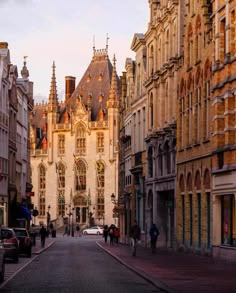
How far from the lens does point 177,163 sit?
55594 millimetres

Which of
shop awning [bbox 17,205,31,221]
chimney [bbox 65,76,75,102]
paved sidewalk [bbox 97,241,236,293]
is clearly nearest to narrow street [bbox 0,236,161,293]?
paved sidewalk [bbox 97,241,236,293]

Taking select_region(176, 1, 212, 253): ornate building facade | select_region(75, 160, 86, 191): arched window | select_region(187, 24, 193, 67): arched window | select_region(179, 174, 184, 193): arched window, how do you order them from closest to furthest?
select_region(176, 1, 212, 253): ornate building facade < select_region(187, 24, 193, 67): arched window < select_region(179, 174, 184, 193): arched window < select_region(75, 160, 86, 191): arched window

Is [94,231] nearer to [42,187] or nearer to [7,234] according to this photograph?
[42,187]

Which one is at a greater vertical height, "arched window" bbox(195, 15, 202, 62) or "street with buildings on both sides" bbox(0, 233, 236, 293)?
"arched window" bbox(195, 15, 202, 62)

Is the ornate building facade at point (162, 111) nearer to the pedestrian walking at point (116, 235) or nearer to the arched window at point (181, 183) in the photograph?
the arched window at point (181, 183)

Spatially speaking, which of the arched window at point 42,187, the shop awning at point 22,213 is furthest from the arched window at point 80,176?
the shop awning at point 22,213

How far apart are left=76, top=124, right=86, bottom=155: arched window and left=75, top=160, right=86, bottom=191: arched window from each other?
194 cm

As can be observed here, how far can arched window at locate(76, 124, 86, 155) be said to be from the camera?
160125 mm

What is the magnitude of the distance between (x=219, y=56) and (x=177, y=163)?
1314 cm

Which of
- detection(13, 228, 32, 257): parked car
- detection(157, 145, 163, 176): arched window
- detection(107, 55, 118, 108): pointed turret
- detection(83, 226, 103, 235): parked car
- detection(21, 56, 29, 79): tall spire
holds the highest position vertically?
detection(107, 55, 118, 108): pointed turret

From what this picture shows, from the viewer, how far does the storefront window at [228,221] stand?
41000mm

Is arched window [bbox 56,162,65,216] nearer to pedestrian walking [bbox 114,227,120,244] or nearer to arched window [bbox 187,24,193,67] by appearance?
pedestrian walking [bbox 114,227,120,244]

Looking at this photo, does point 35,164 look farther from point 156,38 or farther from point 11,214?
point 156,38

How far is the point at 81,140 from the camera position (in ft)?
528
